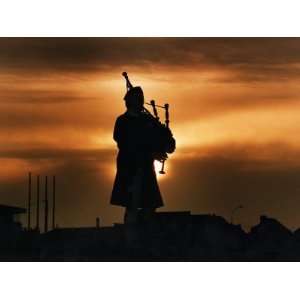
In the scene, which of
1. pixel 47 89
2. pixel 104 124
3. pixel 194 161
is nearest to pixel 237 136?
pixel 194 161

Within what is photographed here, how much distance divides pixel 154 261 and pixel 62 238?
1.10m

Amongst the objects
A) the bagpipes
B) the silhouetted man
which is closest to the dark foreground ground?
the silhouetted man

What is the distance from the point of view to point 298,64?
11703mm

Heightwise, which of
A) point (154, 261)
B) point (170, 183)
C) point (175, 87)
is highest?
point (175, 87)

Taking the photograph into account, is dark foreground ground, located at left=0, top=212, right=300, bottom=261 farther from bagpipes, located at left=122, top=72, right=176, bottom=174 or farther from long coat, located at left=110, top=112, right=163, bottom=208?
bagpipes, located at left=122, top=72, right=176, bottom=174

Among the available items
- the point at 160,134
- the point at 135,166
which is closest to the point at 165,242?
the point at 135,166

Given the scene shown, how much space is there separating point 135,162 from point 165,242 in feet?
3.26

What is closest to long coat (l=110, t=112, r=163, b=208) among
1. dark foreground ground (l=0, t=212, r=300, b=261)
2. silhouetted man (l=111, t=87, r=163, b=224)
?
silhouetted man (l=111, t=87, r=163, b=224)

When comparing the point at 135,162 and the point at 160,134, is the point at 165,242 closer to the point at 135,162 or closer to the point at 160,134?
the point at 135,162

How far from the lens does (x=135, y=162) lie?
11.8 meters

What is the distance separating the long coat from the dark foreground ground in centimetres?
27

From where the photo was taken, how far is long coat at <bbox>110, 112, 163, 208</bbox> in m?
11.7

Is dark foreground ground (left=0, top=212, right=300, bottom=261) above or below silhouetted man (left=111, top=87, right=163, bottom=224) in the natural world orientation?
below

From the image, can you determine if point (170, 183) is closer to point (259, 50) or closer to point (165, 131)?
point (165, 131)
